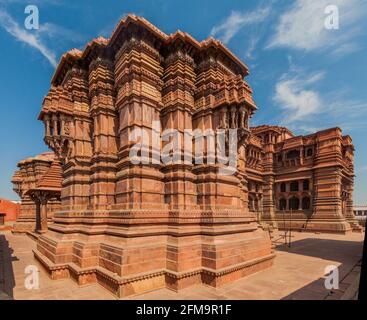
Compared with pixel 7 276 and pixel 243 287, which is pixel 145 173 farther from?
pixel 7 276

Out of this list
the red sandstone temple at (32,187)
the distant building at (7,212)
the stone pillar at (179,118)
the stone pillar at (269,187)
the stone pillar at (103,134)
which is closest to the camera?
the stone pillar at (179,118)

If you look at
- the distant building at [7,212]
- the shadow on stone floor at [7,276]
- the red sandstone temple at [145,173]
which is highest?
the red sandstone temple at [145,173]

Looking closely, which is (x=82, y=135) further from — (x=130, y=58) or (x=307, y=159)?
(x=307, y=159)

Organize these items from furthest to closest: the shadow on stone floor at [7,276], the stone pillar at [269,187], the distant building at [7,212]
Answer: the distant building at [7,212] < the stone pillar at [269,187] < the shadow on stone floor at [7,276]

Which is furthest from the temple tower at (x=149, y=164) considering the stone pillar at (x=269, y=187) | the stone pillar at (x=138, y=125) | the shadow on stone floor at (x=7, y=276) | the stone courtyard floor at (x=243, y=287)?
the stone pillar at (x=269, y=187)

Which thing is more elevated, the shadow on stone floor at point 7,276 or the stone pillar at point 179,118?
the stone pillar at point 179,118

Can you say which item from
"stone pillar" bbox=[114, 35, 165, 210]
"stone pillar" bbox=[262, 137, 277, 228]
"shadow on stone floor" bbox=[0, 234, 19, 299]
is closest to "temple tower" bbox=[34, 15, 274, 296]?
"stone pillar" bbox=[114, 35, 165, 210]

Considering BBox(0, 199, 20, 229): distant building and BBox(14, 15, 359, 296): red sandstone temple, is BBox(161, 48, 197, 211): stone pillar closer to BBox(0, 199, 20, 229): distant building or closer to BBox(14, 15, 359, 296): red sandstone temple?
BBox(14, 15, 359, 296): red sandstone temple

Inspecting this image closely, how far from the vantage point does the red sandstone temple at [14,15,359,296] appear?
25.4 feet

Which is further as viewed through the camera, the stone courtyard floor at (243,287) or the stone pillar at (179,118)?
the stone pillar at (179,118)

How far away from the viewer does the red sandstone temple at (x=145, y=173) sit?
774 centimetres

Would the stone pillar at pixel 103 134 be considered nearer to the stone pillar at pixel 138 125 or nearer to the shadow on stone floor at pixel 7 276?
the stone pillar at pixel 138 125
